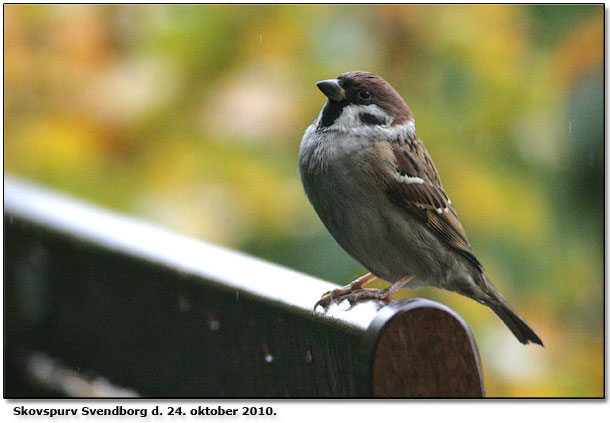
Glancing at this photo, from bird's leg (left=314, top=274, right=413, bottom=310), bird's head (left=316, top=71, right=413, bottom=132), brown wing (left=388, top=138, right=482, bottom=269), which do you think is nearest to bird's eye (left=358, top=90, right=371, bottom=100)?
bird's head (left=316, top=71, right=413, bottom=132)

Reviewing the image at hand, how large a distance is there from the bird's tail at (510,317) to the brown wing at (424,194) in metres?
0.08

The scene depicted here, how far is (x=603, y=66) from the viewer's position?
2.42 metres

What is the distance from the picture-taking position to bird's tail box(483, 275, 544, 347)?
207 centimetres

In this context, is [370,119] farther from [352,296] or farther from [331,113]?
[352,296]

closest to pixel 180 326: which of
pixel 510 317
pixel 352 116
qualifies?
pixel 352 116

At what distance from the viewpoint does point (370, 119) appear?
6.25ft

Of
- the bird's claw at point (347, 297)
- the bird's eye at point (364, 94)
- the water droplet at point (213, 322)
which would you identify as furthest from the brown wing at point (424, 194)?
the water droplet at point (213, 322)

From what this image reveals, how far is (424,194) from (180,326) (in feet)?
2.07

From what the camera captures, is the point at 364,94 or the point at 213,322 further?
the point at 364,94

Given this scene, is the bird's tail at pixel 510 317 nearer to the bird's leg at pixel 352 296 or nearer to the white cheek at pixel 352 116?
the bird's leg at pixel 352 296

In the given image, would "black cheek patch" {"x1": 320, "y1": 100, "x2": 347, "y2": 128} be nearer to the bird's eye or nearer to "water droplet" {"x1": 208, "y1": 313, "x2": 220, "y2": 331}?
the bird's eye

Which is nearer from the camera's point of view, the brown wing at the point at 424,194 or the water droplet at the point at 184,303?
the water droplet at the point at 184,303

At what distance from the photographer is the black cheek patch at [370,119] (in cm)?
189

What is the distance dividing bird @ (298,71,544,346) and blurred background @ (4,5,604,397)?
241mm
